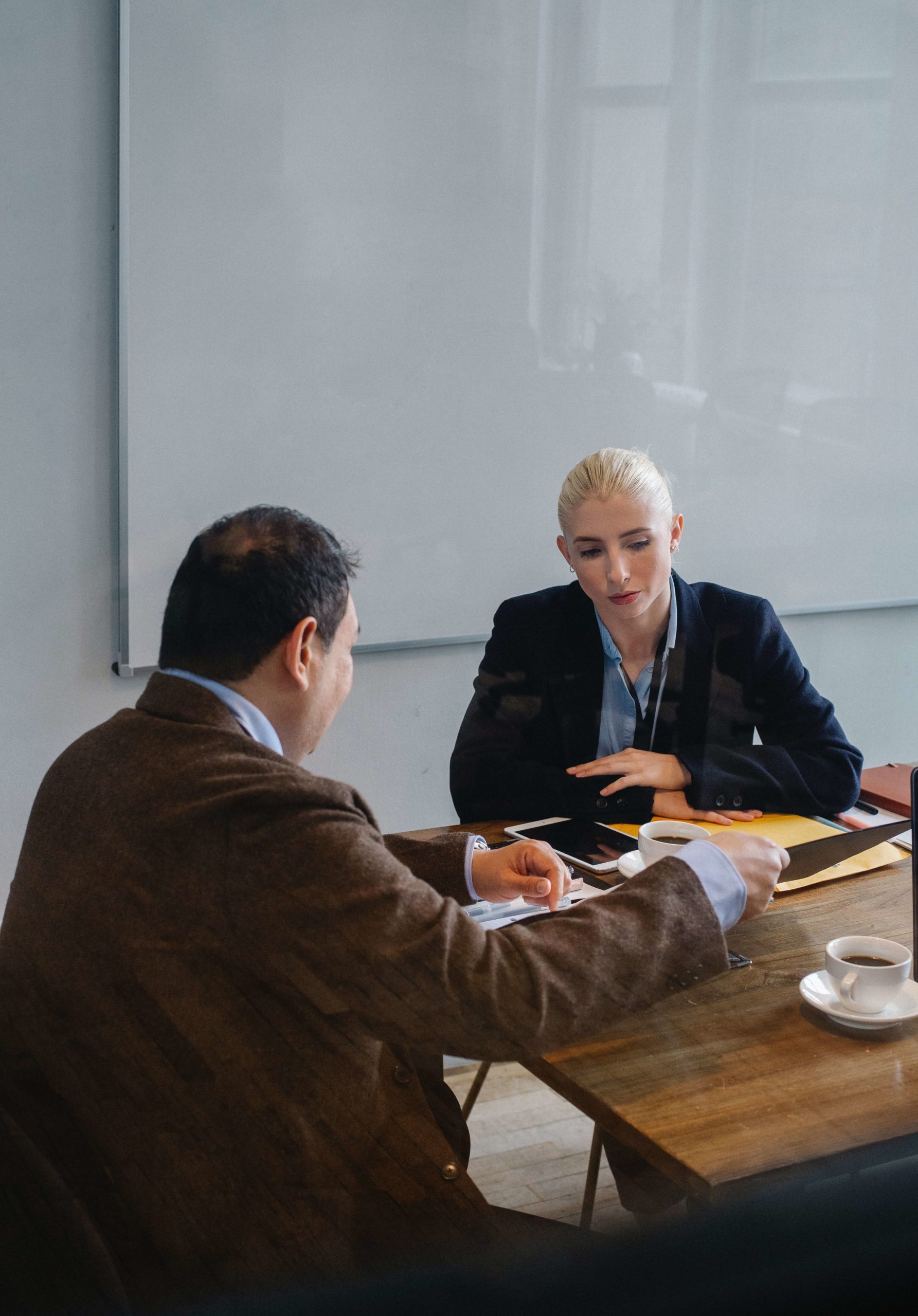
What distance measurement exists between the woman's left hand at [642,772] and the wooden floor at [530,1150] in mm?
420

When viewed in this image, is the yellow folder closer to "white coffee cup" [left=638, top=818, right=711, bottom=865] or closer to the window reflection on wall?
"white coffee cup" [left=638, top=818, right=711, bottom=865]

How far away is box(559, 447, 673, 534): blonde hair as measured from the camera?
1.78 meters

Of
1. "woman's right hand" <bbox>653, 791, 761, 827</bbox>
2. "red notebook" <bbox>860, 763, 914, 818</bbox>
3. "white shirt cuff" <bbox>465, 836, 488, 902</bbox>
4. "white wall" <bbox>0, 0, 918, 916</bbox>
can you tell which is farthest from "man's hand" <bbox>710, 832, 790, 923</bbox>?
"white wall" <bbox>0, 0, 918, 916</bbox>

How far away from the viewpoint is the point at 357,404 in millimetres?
2230

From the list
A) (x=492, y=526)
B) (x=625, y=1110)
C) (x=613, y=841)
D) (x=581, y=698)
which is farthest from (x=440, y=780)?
(x=625, y=1110)

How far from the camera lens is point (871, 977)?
991 mm

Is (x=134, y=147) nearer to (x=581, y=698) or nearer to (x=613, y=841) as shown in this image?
(x=581, y=698)

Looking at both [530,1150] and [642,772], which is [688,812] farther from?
[530,1150]

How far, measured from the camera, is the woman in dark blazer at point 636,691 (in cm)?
161

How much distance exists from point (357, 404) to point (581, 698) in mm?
812

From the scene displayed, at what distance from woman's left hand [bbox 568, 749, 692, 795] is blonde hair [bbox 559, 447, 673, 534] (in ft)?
1.37

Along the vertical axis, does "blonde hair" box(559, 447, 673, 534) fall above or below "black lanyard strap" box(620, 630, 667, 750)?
above

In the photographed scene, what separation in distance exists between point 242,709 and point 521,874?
0.49 m

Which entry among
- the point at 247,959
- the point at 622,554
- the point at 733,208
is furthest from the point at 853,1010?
the point at 733,208
